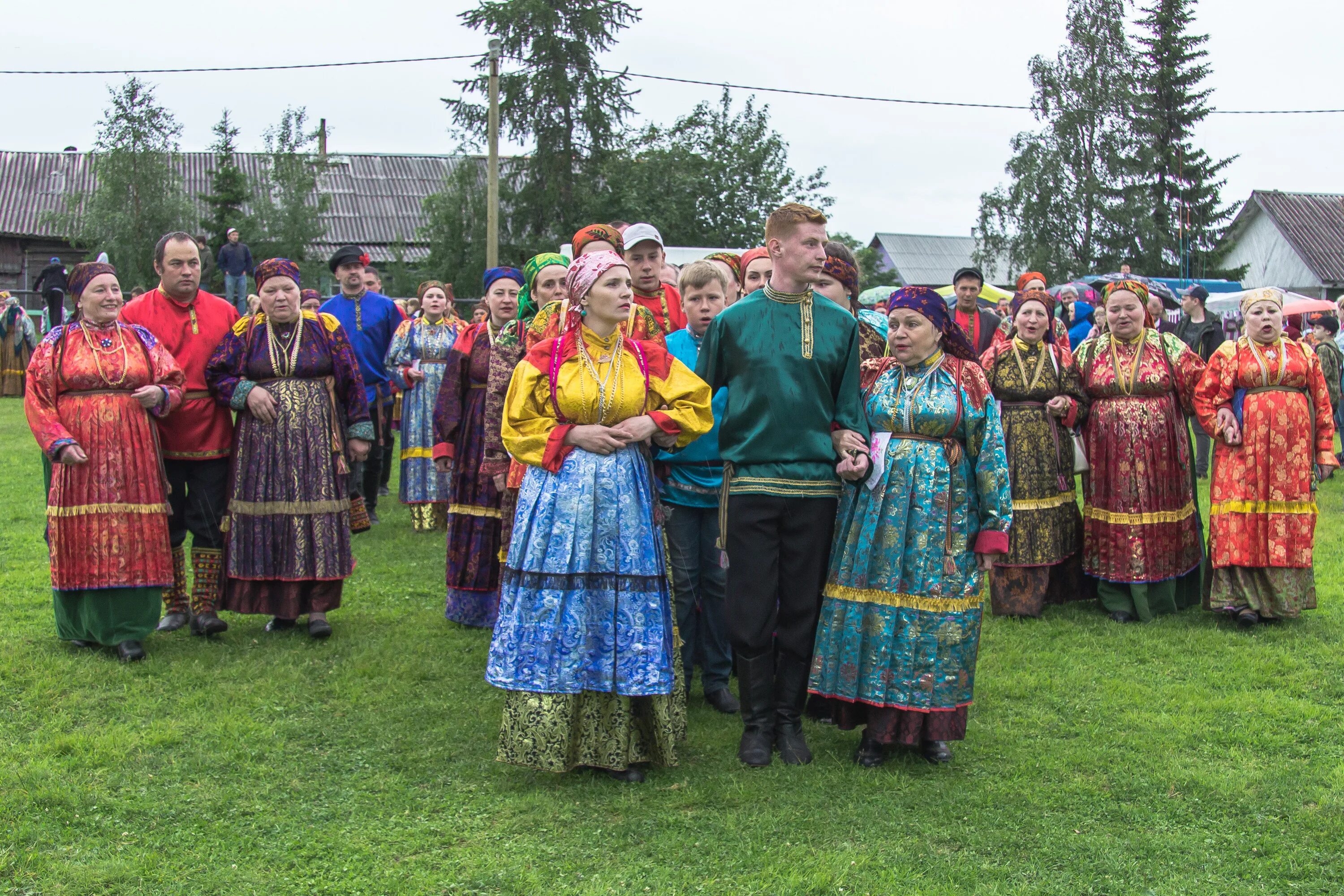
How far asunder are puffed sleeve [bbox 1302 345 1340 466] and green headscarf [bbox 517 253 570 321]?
4456mm

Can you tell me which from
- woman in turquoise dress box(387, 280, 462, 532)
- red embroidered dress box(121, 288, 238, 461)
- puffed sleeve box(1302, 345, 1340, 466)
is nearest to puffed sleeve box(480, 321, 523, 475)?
red embroidered dress box(121, 288, 238, 461)

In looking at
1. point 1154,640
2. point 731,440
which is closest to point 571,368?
point 731,440

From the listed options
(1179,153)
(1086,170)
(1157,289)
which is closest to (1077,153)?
(1086,170)

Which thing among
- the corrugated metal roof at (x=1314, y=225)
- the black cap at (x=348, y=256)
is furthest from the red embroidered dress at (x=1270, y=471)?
the corrugated metal roof at (x=1314, y=225)

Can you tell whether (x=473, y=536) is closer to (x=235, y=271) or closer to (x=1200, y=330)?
(x=1200, y=330)

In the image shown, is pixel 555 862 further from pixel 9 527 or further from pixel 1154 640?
pixel 9 527

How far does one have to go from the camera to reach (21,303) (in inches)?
1145

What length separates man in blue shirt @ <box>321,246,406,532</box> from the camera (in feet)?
33.6

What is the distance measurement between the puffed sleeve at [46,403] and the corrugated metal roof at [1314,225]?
128 feet

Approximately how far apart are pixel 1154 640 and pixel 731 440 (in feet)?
11.7

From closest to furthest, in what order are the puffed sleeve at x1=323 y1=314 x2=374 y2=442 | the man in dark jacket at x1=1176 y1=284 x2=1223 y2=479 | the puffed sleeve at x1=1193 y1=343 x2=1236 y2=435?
1. the puffed sleeve at x1=323 y1=314 x2=374 y2=442
2. the puffed sleeve at x1=1193 y1=343 x2=1236 y2=435
3. the man in dark jacket at x1=1176 y1=284 x2=1223 y2=479

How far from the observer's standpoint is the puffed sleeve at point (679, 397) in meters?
4.80

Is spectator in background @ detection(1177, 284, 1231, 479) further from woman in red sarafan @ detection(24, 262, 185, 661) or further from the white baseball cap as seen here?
woman in red sarafan @ detection(24, 262, 185, 661)

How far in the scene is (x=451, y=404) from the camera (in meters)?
7.27
